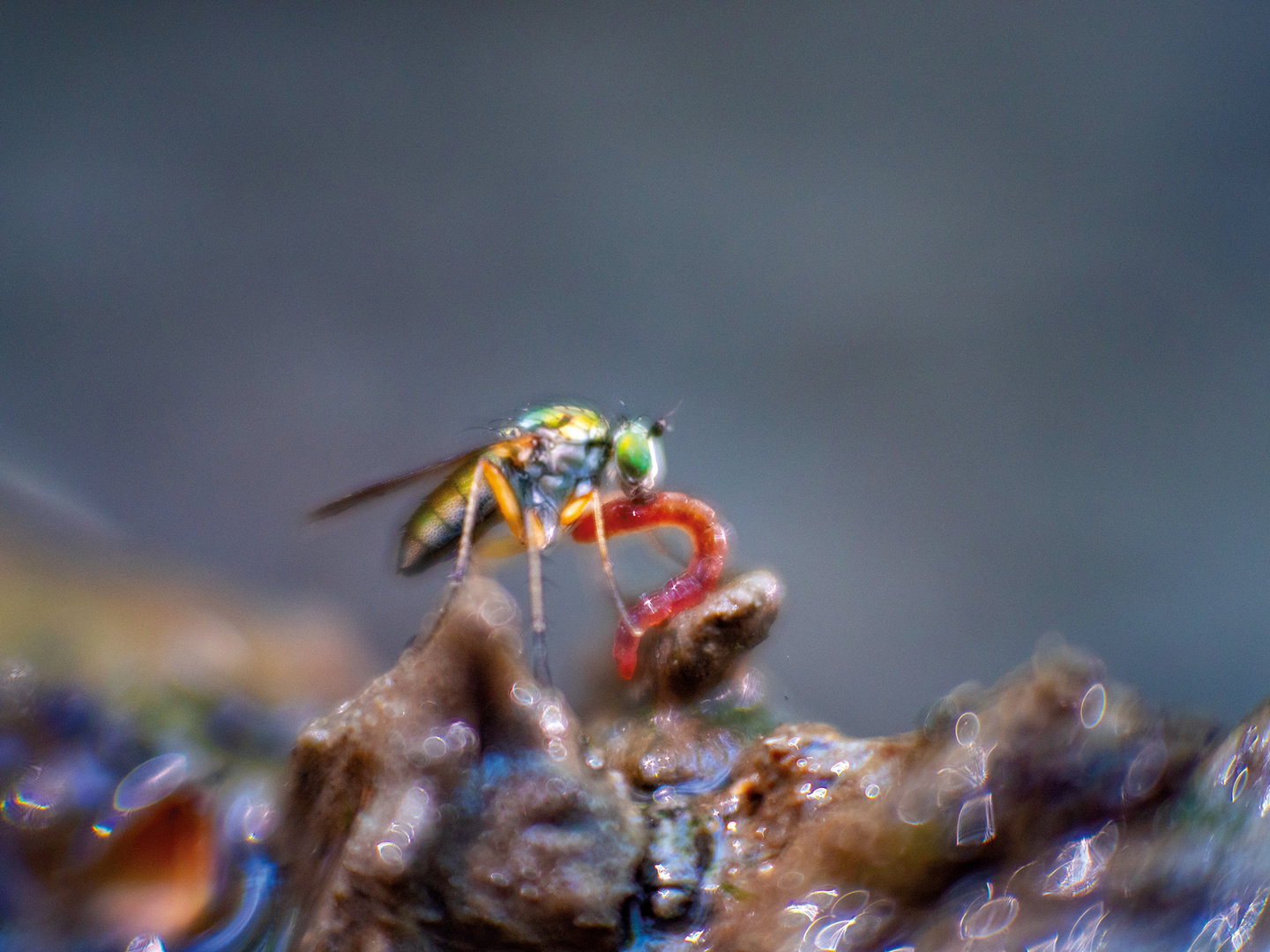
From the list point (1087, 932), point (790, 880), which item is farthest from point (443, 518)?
point (1087, 932)

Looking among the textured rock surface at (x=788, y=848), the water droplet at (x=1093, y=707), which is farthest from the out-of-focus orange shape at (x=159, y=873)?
the water droplet at (x=1093, y=707)

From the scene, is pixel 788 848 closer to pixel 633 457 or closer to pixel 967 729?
pixel 967 729

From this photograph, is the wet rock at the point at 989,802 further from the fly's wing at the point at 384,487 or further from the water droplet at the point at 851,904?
the fly's wing at the point at 384,487

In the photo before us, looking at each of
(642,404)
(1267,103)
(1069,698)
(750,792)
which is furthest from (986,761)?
(1267,103)

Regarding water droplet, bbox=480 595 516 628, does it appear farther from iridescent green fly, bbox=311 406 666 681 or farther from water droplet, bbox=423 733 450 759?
iridescent green fly, bbox=311 406 666 681

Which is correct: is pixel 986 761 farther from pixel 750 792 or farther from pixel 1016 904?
pixel 750 792

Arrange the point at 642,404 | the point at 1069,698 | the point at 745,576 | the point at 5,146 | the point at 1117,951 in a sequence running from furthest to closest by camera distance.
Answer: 1. the point at 642,404
2. the point at 5,146
3. the point at 745,576
4. the point at 1069,698
5. the point at 1117,951
